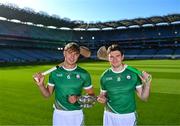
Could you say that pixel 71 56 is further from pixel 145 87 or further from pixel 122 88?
pixel 145 87

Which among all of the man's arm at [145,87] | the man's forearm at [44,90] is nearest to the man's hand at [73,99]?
the man's forearm at [44,90]

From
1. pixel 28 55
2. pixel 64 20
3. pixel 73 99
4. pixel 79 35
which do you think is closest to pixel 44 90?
pixel 73 99

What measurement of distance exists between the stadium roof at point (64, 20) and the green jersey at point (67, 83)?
3333 inches

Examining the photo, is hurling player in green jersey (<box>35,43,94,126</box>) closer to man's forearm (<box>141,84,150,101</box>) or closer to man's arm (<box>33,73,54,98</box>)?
man's arm (<box>33,73,54,98</box>)

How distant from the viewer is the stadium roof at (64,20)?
92.4 metres

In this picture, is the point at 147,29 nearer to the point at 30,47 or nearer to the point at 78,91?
the point at 30,47

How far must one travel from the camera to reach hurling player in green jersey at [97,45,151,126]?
6.06 meters

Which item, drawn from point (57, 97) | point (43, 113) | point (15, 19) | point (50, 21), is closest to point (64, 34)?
point (50, 21)

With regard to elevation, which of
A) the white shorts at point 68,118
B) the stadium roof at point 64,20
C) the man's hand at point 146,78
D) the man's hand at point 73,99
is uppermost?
the stadium roof at point 64,20

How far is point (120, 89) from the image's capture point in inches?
242

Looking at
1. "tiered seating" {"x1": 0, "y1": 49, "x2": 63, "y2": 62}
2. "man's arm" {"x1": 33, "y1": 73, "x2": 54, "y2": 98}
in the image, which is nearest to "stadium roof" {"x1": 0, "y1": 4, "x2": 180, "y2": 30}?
"tiered seating" {"x1": 0, "y1": 49, "x2": 63, "y2": 62}

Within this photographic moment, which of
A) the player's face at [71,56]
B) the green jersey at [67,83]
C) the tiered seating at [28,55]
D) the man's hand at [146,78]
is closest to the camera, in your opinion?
the man's hand at [146,78]

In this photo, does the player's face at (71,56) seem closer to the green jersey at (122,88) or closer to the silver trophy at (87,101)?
the green jersey at (122,88)

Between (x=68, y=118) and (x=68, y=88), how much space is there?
547 millimetres
